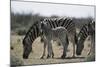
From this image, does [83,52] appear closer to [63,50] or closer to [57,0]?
[63,50]

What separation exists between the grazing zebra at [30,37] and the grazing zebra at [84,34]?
577 millimetres

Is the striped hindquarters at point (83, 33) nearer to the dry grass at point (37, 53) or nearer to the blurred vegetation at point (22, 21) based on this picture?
the dry grass at point (37, 53)

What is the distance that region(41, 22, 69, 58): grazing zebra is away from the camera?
262cm

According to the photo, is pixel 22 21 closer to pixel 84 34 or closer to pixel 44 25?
pixel 44 25

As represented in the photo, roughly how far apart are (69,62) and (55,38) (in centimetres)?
37

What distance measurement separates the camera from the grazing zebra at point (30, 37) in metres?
2.52

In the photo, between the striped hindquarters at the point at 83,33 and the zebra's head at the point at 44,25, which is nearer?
the zebra's head at the point at 44,25

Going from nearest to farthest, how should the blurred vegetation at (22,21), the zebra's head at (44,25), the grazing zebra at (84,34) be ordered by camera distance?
the blurred vegetation at (22,21), the zebra's head at (44,25), the grazing zebra at (84,34)

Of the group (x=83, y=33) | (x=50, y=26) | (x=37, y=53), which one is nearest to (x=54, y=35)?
(x=50, y=26)

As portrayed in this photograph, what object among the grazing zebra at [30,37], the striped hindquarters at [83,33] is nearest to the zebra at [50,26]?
the grazing zebra at [30,37]

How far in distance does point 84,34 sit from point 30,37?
2.48 feet

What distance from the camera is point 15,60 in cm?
246

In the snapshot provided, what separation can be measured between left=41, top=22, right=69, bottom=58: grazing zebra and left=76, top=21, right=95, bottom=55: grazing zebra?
0.59 ft

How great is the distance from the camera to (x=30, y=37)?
2.54 metres
